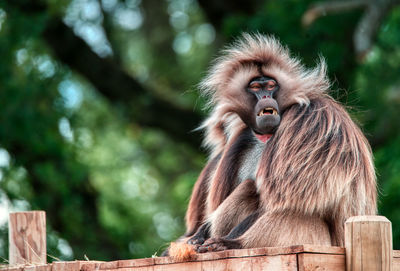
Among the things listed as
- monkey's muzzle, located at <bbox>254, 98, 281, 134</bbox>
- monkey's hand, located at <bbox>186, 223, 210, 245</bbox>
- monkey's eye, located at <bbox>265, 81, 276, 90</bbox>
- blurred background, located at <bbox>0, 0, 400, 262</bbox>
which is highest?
blurred background, located at <bbox>0, 0, 400, 262</bbox>

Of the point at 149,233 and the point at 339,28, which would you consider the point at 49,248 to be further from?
the point at 339,28

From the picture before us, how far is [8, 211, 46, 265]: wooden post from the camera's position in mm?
5086

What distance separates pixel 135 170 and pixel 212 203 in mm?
11429

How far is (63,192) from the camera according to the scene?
10523 millimetres

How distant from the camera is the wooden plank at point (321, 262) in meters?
3.41

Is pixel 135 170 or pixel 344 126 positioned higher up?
pixel 135 170

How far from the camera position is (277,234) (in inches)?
164

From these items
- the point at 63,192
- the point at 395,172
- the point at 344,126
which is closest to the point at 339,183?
the point at 344,126

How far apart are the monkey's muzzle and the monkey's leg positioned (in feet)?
2.01

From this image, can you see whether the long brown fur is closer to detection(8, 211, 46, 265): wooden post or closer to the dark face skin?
the dark face skin

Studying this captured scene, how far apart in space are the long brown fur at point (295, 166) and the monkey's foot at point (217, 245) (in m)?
0.05

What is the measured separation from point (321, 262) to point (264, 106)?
1.44 metres

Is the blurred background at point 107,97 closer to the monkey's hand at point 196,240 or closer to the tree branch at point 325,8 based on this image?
the tree branch at point 325,8

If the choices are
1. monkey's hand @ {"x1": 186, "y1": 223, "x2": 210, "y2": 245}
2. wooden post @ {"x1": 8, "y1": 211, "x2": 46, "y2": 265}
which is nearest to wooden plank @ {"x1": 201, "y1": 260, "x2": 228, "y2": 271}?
monkey's hand @ {"x1": 186, "y1": 223, "x2": 210, "y2": 245}
